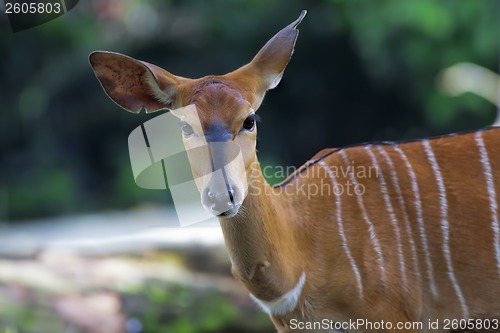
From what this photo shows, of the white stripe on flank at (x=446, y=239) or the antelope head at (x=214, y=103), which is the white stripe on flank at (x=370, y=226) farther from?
the antelope head at (x=214, y=103)

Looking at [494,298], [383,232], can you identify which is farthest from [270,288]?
[494,298]

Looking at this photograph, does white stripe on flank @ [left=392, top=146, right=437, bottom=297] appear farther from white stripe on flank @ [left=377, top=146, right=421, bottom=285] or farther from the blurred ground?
the blurred ground

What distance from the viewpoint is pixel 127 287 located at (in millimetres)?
5469

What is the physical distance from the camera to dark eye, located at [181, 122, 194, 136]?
3.24m

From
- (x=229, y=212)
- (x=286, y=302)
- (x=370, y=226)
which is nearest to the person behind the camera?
(x=229, y=212)

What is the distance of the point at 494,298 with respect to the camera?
11.5ft

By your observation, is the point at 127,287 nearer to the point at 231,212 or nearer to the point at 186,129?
the point at 186,129

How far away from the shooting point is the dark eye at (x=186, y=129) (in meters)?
3.24

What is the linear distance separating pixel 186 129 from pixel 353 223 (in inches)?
32.1

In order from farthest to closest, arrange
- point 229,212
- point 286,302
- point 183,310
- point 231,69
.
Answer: point 231,69
point 183,310
point 286,302
point 229,212

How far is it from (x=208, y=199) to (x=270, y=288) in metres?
0.57

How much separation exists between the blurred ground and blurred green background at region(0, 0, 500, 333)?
3.69 meters

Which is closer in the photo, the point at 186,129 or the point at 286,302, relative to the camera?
the point at 186,129

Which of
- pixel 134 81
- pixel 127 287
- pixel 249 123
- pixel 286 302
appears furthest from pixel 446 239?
pixel 127 287
